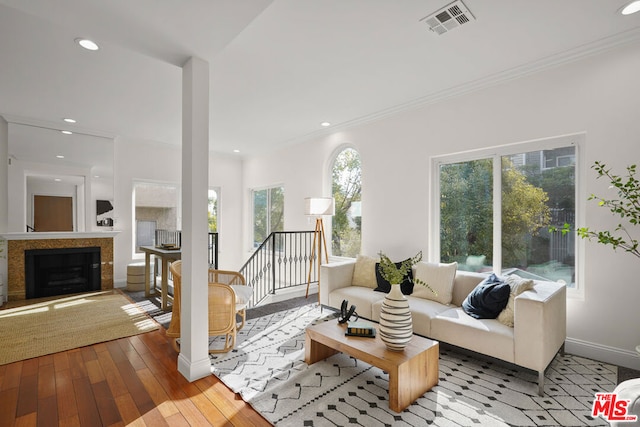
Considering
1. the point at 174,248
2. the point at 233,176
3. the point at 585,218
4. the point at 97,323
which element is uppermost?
the point at 233,176

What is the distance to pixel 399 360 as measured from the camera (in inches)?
82.0

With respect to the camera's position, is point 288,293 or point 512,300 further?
point 288,293

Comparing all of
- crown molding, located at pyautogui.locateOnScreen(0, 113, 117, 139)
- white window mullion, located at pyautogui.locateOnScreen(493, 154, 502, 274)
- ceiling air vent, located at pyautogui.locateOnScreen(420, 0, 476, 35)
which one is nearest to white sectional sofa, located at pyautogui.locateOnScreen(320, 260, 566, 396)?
white window mullion, located at pyautogui.locateOnScreen(493, 154, 502, 274)

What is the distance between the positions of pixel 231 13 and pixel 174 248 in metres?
3.61

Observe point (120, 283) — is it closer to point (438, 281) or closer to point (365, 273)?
point (365, 273)

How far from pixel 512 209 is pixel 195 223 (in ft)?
11.0

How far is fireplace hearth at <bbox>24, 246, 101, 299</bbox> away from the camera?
4926 mm

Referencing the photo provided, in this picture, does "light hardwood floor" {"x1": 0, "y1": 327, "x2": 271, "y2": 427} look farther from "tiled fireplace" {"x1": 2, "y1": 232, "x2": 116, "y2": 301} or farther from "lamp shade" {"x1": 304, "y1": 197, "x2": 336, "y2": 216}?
"tiled fireplace" {"x1": 2, "y1": 232, "x2": 116, "y2": 301}

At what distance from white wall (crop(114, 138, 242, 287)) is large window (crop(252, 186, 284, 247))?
0.48m

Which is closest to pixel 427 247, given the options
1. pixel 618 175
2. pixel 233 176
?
pixel 618 175

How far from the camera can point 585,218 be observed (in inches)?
114

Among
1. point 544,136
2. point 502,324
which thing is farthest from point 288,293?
point 544,136

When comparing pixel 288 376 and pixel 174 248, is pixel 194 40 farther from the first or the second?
pixel 174 248

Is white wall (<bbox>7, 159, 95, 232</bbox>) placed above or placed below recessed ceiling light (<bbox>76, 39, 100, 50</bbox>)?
below
